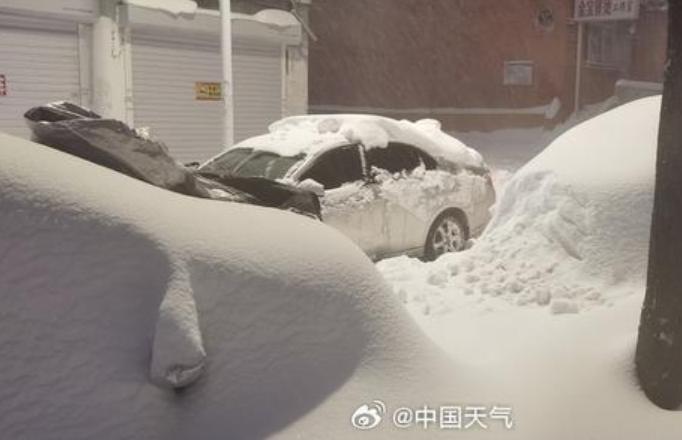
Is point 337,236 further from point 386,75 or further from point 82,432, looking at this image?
point 386,75

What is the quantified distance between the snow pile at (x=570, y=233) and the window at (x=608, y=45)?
1996 cm

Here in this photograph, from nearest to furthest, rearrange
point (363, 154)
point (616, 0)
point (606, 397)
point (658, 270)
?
point (606, 397) → point (658, 270) → point (363, 154) → point (616, 0)

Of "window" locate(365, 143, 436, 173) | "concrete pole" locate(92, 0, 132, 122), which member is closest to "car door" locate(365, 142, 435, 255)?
"window" locate(365, 143, 436, 173)

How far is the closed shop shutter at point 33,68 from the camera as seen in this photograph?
12.9m

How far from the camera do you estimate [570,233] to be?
15.8 feet

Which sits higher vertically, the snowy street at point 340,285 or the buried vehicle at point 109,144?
the buried vehicle at point 109,144

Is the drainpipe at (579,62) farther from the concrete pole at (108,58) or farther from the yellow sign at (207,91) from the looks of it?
the concrete pole at (108,58)

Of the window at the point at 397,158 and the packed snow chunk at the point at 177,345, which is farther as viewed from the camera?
the window at the point at 397,158

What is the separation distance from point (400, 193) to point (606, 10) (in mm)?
18466


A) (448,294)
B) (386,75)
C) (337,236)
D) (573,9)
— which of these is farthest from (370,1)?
(337,236)

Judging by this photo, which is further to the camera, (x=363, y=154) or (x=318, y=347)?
(x=363, y=154)

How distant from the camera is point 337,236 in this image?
2.98 m

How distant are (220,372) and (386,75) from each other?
75.1ft

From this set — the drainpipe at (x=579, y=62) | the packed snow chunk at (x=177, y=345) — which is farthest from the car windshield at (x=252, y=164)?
the drainpipe at (x=579, y=62)
